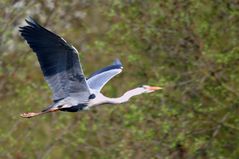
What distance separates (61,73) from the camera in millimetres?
10195

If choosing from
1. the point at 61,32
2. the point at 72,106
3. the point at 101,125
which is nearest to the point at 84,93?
the point at 72,106

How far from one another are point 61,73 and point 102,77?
2.96ft

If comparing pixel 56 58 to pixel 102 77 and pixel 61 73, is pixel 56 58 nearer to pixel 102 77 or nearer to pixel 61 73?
pixel 61 73

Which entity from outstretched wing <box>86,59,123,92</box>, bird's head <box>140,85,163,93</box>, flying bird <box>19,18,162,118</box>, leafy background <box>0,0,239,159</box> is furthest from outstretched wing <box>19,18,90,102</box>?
leafy background <box>0,0,239,159</box>

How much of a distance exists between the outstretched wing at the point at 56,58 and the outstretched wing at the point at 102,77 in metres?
0.39

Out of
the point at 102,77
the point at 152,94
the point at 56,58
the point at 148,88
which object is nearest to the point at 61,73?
the point at 56,58

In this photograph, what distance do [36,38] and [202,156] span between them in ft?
9.65

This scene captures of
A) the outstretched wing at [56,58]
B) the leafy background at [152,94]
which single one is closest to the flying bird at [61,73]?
the outstretched wing at [56,58]

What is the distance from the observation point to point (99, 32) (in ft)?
46.2

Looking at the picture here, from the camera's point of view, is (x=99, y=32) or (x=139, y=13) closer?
(x=139, y=13)

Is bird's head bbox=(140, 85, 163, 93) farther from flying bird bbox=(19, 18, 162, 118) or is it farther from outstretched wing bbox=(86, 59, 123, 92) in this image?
outstretched wing bbox=(86, 59, 123, 92)

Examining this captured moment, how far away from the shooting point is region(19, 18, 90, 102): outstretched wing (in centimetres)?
989

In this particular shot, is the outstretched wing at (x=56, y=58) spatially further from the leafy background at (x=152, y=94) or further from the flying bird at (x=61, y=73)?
the leafy background at (x=152, y=94)

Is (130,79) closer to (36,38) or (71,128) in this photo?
(71,128)
